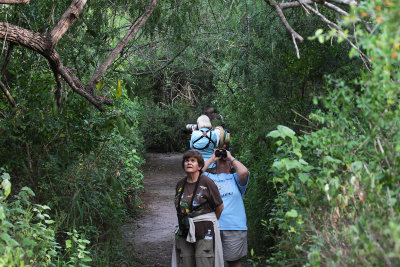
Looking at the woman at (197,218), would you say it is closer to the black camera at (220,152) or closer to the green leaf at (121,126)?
the black camera at (220,152)

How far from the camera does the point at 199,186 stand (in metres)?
5.80

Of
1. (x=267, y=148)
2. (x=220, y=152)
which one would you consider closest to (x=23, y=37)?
(x=220, y=152)

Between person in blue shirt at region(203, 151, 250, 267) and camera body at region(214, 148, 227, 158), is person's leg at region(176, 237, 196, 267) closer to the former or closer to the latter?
person in blue shirt at region(203, 151, 250, 267)

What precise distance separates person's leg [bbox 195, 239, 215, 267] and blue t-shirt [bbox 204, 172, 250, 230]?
1.75 feet

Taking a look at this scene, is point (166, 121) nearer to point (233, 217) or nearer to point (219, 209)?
point (233, 217)

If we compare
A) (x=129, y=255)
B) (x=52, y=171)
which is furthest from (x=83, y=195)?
(x=129, y=255)

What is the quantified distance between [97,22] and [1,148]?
2.82 meters

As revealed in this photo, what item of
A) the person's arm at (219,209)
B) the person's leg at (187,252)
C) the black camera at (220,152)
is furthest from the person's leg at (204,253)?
the black camera at (220,152)

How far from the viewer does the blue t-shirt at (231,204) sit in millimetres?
6191

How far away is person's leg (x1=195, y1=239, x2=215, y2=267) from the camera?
5676 mm

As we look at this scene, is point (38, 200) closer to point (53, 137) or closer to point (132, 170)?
point (53, 137)

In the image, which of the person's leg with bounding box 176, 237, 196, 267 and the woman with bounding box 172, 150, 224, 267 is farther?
the person's leg with bounding box 176, 237, 196, 267

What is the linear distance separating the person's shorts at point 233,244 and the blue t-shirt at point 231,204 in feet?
0.21

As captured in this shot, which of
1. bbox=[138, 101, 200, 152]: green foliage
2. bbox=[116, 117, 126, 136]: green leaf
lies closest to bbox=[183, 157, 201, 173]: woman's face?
bbox=[116, 117, 126, 136]: green leaf
